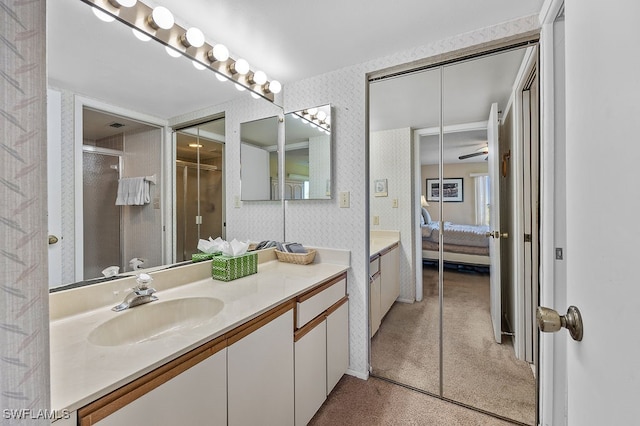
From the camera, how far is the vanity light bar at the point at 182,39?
3.94 feet

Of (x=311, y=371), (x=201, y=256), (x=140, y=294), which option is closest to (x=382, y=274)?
(x=311, y=371)

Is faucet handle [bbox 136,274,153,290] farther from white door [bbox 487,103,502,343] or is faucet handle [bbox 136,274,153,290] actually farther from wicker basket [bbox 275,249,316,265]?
white door [bbox 487,103,502,343]

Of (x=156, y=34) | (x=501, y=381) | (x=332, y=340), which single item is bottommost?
→ (x=501, y=381)

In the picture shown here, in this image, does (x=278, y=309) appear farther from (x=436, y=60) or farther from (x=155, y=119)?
(x=436, y=60)

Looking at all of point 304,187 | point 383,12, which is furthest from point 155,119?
point 383,12

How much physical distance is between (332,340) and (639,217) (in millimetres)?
1602

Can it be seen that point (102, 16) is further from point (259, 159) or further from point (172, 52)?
point (259, 159)

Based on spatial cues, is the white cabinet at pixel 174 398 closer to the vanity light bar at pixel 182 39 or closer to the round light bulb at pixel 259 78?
the vanity light bar at pixel 182 39

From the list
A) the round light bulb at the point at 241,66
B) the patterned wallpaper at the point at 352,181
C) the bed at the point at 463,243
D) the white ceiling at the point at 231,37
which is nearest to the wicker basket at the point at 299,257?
the patterned wallpaper at the point at 352,181

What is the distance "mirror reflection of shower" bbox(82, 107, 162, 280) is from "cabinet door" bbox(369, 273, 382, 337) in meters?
1.42

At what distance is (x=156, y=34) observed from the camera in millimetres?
1334

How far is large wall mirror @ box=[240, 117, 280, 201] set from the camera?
1984 mm

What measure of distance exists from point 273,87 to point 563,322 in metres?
2.03

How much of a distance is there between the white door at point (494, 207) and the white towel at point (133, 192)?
81.1 inches
